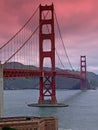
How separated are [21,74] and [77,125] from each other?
7017 millimetres

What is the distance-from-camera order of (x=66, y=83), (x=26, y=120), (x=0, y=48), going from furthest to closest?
(x=66, y=83), (x=0, y=48), (x=26, y=120)

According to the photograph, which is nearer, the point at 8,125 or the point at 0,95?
the point at 8,125

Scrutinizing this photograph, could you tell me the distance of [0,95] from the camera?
26766mm

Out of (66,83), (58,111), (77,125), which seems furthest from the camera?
(66,83)

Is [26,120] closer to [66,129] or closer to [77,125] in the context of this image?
[66,129]

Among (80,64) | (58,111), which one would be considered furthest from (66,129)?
(80,64)

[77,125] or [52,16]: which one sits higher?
[52,16]

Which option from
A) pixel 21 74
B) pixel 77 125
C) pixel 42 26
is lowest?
pixel 77 125

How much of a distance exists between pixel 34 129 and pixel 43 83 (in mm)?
22485

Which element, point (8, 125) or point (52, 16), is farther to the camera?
point (52, 16)

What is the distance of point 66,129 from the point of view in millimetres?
27109

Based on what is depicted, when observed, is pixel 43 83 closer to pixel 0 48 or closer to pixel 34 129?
pixel 0 48

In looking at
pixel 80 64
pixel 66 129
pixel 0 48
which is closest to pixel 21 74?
pixel 0 48

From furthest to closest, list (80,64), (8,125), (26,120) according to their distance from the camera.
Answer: (80,64)
(26,120)
(8,125)
